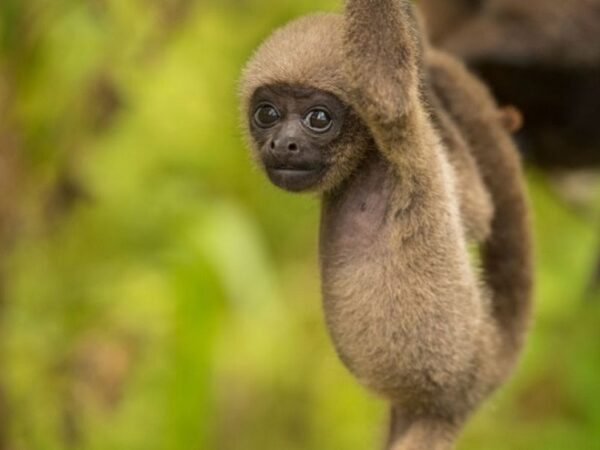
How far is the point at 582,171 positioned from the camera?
351 cm

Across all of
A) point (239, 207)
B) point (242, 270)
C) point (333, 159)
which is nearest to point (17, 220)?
point (242, 270)

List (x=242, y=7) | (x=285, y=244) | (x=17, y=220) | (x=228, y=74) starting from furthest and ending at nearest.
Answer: (x=285, y=244) < (x=228, y=74) < (x=242, y=7) < (x=17, y=220)

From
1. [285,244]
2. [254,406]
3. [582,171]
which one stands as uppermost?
[582,171]

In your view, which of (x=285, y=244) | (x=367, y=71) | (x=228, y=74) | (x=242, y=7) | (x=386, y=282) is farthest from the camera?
(x=285, y=244)

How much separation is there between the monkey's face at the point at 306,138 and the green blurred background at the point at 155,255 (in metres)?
0.70

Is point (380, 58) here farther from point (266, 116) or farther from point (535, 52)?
point (535, 52)

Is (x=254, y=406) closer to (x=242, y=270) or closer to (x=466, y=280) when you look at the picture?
(x=242, y=270)

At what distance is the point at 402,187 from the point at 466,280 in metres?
0.20

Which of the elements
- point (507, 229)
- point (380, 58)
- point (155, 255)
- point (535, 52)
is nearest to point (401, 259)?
point (380, 58)

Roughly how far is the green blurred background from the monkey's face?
2.29 ft

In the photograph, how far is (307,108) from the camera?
2.05 m

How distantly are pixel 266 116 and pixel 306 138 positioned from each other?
92mm

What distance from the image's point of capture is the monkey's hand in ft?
6.23

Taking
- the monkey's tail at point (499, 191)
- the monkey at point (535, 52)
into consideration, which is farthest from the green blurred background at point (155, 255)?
the monkey's tail at point (499, 191)
